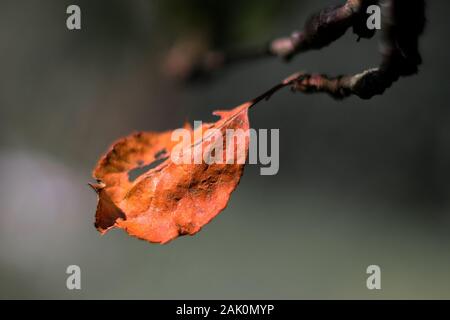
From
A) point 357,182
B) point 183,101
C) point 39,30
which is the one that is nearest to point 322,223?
point 357,182

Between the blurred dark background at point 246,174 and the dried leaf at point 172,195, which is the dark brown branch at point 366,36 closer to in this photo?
the dried leaf at point 172,195

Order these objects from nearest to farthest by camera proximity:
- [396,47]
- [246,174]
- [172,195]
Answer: [396,47]
[172,195]
[246,174]

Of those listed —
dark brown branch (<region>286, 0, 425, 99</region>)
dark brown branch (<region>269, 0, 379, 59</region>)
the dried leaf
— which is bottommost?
the dried leaf

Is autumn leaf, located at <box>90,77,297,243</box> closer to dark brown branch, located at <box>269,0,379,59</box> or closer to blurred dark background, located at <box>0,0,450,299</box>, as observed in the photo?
dark brown branch, located at <box>269,0,379,59</box>

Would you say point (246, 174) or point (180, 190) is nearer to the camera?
point (180, 190)

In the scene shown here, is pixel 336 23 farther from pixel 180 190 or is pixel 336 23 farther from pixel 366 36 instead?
pixel 180 190

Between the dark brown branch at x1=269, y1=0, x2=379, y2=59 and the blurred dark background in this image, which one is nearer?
the dark brown branch at x1=269, y1=0, x2=379, y2=59

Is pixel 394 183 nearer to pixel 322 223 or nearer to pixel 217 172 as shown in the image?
pixel 322 223

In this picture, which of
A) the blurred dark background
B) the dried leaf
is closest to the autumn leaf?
the dried leaf

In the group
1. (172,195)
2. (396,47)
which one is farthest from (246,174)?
(396,47)
